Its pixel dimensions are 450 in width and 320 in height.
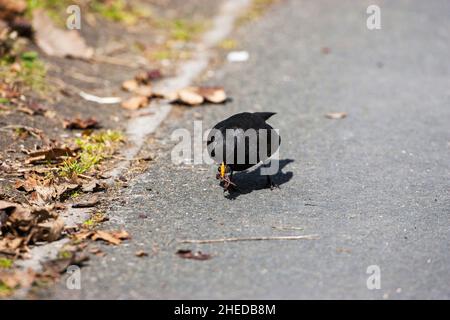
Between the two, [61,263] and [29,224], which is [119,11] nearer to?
[29,224]

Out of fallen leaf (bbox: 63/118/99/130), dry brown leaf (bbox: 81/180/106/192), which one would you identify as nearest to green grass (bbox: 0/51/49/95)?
fallen leaf (bbox: 63/118/99/130)

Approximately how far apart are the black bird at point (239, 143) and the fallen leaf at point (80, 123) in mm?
1560

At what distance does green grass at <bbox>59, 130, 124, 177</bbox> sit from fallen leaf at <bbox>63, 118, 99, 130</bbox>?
0.14 meters

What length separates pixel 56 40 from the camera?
692 centimetres

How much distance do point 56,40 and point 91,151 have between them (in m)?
2.40

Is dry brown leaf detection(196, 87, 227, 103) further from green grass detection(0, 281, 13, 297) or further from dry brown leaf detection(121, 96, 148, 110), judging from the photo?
green grass detection(0, 281, 13, 297)

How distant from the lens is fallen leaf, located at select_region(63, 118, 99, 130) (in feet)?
17.8

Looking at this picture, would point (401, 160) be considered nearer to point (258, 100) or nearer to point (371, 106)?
point (371, 106)

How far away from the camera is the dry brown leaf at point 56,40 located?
22.3 ft

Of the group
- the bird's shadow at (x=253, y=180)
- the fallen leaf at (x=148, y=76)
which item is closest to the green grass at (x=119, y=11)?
the fallen leaf at (x=148, y=76)

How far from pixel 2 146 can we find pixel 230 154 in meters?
1.81

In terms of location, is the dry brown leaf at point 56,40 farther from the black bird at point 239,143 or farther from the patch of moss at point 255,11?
the black bird at point 239,143

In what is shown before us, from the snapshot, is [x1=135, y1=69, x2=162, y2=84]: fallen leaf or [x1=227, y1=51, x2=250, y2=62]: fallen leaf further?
[x1=227, y1=51, x2=250, y2=62]: fallen leaf

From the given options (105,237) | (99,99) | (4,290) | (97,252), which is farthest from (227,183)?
(99,99)
